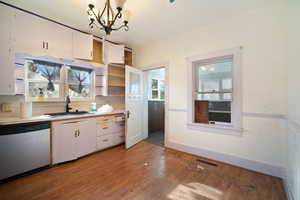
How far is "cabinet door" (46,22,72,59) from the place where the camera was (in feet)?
8.05

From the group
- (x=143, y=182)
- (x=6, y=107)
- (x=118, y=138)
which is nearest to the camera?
(x=143, y=182)

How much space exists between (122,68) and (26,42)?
201cm

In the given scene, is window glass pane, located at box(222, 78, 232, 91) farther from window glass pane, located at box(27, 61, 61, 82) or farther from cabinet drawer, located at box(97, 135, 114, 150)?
window glass pane, located at box(27, 61, 61, 82)

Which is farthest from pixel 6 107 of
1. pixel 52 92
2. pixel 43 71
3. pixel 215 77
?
pixel 215 77

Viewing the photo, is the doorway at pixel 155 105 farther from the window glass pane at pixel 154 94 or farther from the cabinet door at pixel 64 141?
the cabinet door at pixel 64 141

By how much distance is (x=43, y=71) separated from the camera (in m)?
2.66

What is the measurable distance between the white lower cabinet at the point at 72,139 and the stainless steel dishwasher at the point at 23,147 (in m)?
0.11

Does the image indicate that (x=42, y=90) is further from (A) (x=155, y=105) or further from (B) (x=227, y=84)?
(B) (x=227, y=84)

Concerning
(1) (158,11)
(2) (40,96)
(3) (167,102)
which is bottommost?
(3) (167,102)

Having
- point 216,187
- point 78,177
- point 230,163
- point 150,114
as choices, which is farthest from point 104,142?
point 230,163

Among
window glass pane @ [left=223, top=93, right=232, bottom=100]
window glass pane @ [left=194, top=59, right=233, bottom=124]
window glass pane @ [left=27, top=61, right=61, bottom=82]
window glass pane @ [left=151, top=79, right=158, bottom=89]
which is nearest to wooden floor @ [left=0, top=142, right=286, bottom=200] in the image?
window glass pane @ [left=194, top=59, right=233, bottom=124]

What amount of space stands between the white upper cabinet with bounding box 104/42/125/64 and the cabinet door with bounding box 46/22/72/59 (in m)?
0.82

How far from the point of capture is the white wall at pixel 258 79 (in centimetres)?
195

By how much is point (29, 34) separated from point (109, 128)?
2.28 metres
